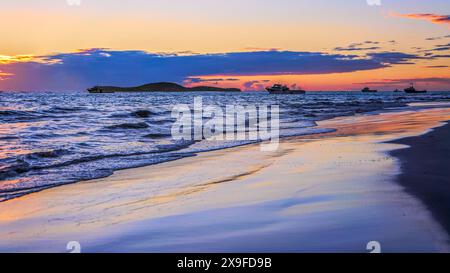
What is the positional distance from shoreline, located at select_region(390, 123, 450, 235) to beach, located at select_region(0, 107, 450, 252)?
4 centimetres

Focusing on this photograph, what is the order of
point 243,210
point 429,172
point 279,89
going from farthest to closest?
point 279,89 → point 429,172 → point 243,210

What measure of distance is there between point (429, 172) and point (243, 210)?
4.38m

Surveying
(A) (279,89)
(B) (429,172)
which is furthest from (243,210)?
(A) (279,89)

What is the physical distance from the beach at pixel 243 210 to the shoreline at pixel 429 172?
0.04 meters

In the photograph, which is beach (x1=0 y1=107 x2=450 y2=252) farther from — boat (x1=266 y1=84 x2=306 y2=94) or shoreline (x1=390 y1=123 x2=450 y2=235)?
boat (x1=266 y1=84 x2=306 y2=94)

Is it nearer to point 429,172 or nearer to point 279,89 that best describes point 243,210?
point 429,172

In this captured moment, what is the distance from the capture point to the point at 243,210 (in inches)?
271

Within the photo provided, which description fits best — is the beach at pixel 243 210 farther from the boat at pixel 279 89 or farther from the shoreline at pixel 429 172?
the boat at pixel 279 89

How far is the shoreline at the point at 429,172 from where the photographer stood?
6.55 metres

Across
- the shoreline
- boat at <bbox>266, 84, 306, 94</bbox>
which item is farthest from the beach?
boat at <bbox>266, 84, 306, 94</bbox>

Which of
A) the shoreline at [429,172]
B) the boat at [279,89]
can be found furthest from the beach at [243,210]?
the boat at [279,89]
